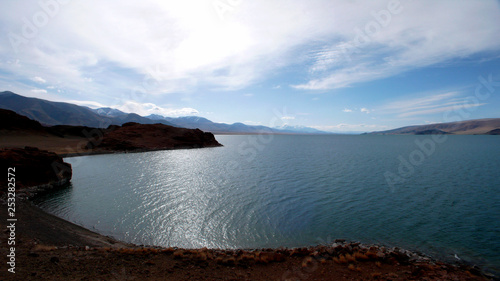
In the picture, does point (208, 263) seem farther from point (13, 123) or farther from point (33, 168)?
point (13, 123)

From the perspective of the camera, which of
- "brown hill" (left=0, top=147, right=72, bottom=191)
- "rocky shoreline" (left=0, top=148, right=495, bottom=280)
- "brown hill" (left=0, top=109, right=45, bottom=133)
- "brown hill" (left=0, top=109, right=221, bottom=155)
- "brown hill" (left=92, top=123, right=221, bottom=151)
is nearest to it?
"rocky shoreline" (left=0, top=148, right=495, bottom=280)

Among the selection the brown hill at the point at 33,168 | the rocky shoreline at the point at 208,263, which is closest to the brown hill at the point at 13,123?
the brown hill at the point at 33,168

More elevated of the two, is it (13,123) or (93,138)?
(13,123)

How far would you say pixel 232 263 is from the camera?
34.4 feet

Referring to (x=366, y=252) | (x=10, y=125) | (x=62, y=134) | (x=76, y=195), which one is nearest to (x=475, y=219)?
(x=366, y=252)

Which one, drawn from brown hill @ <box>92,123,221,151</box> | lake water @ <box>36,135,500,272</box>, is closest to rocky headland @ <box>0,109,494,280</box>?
lake water @ <box>36,135,500,272</box>

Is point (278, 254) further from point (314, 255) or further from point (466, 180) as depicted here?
point (466, 180)

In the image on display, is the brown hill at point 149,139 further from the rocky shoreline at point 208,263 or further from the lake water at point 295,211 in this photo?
the rocky shoreline at point 208,263

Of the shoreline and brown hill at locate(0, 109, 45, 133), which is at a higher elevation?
brown hill at locate(0, 109, 45, 133)

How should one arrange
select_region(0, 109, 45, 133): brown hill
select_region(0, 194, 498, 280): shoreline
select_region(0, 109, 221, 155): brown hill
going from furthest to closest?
select_region(0, 109, 45, 133): brown hill
select_region(0, 109, 221, 155): brown hill
select_region(0, 194, 498, 280): shoreline

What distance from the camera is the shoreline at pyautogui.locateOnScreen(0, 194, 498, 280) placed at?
9.20 metres

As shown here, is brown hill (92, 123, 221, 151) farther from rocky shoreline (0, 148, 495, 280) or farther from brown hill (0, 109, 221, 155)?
rocky shoreline (0, 148, 495, 280)

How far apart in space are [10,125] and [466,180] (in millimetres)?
123760

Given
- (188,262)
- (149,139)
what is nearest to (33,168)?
(188,262)
